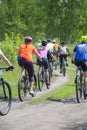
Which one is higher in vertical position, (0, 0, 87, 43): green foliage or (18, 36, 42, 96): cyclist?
(18, 36, 42, 96): cyclist

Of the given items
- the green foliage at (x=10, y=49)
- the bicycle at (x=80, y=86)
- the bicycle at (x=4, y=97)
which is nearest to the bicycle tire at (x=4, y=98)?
the bicycle at (x=4, y=97)

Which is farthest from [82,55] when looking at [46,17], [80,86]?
[46,17]

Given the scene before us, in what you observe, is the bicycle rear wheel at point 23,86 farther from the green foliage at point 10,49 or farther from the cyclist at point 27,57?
A: the green foliage at point 10,49

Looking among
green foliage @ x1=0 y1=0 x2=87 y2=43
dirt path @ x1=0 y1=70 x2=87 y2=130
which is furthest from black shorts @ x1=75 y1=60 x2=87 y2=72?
green foliage @ x1=0 y1=0 x2=87 y2=43

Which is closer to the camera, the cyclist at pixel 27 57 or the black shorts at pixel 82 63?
the black shorts at pixel 82 63

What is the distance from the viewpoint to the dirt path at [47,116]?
9.75 m

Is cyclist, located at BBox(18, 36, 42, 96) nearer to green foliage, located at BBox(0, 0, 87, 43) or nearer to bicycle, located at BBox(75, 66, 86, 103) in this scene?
bicycle, located at BBox(75, 66, 86, 103)

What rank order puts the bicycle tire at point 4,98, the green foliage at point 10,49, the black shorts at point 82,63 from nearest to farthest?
the bicycle tire at point 4,98 → the black shorts at point 82,63 → the green foliage at point 10,49

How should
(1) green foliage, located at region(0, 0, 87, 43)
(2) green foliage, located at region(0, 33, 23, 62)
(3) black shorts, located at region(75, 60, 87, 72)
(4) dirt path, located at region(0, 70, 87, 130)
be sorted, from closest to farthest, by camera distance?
(4) dirt path, located at region(0, 70, 87, 130)
(3) black shorts, located at region(75, 60, 87, 72)
(2) green foliage, located at region(0, 33, 23, 62)
(1) green foliage, located at region(0, 0, 87, 43)

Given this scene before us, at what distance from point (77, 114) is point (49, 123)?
59.1 inches

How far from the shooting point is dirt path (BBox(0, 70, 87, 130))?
32.0ft

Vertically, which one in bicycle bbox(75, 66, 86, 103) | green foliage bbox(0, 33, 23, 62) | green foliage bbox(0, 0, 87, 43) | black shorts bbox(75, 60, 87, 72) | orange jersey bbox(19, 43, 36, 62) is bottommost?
green foliage bbox(0, 0, 87, 43)

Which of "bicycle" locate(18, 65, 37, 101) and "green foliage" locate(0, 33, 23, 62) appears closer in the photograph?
"bicycle" locate(18, 65, 37, 101)

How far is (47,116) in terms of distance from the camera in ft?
36.3
